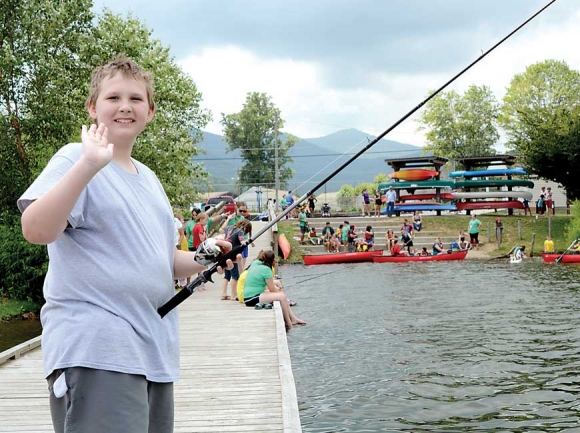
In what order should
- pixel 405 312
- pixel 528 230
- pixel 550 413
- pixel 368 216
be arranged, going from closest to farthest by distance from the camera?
pixel 550 413 < pixel 405 312 < pixel 528 230 < pixel 368 216

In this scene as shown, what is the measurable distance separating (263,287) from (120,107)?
12069 mm

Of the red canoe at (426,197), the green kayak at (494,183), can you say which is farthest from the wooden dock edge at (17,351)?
the green kayak at (494,183)

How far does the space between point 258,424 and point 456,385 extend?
4.80 meters

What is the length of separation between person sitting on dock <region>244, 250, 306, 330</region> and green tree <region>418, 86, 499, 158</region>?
215 feet

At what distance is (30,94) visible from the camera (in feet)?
65.2

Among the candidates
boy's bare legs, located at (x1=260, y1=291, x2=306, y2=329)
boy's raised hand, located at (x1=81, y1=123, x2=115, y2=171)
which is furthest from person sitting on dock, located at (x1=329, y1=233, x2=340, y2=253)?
boy's raised hand, located at (x1=81, y1=123, x2=115, y2=171)

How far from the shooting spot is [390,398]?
31.9ft

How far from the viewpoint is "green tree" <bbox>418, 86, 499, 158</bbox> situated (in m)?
77.9

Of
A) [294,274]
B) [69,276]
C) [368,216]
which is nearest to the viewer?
[69,276]

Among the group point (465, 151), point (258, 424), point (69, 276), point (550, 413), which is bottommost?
point (550, 413)

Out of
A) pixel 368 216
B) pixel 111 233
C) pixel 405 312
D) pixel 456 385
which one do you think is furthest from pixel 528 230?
pixel 111 233

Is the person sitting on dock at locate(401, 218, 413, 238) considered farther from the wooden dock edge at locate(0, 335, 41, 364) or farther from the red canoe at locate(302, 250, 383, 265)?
the wooden dock edge at locate(0, 335, 41, 364)

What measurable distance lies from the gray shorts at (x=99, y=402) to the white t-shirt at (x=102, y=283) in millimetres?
34

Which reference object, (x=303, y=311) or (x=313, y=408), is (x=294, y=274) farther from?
(x=313, y=408)
